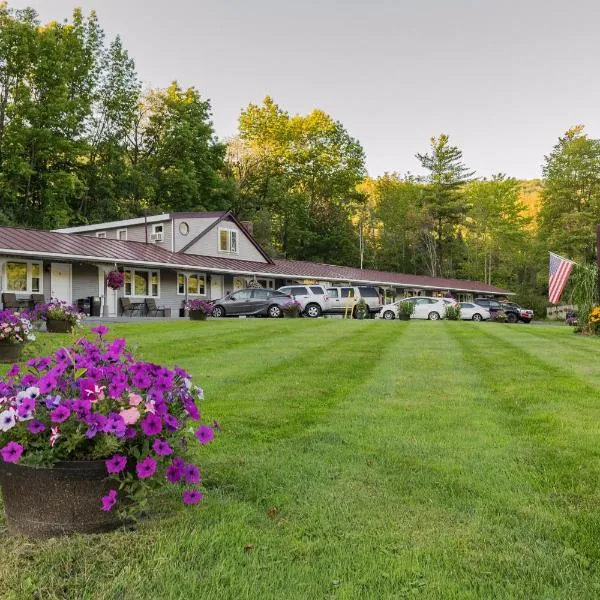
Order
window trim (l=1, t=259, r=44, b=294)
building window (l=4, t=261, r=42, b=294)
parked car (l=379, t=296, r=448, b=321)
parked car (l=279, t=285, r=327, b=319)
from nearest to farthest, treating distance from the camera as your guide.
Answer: window trim (l=1, t=259, r=44, b=294), building window (l=4, t=261, r=42, b=294), parked car (l=279, t=285, r=327, b=319), parked car (l=379, t=296, r=448, b=321)

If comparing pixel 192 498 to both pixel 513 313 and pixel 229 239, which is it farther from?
pixel 513 313

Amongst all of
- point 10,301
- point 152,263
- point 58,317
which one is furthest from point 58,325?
point 152,263

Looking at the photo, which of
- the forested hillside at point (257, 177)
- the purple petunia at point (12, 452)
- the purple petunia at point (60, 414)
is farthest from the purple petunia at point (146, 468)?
the forested hillside at point (257, 177)

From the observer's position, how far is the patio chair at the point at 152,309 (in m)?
27.3

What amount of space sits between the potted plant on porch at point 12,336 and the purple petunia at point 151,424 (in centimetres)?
657

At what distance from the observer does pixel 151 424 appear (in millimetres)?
2674

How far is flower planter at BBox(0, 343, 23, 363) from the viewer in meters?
8.29

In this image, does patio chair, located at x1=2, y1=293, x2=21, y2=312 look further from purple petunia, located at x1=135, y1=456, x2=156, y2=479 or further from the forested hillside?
purple petunia, located at x1=135, y1=456, x2=156, y2=479

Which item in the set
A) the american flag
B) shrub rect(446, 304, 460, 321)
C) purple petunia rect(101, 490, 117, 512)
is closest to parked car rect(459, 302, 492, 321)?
shrub rect(446, 304, 460, 321)

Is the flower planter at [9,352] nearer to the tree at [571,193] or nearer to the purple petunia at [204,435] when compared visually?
the purple petunia at [204,435]

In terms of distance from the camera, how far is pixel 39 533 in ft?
9.04

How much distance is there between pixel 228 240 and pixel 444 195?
35.8 meters

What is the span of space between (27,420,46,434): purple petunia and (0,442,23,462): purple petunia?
0.09 metres

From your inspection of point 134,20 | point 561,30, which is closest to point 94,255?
point 134,20
